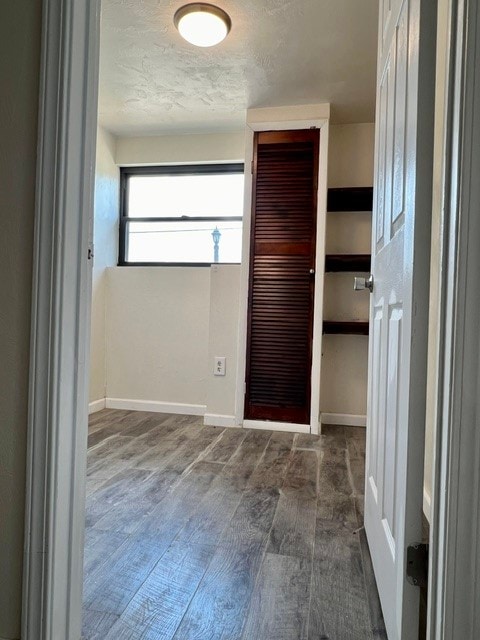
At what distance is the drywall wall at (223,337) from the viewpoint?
289 centimetres

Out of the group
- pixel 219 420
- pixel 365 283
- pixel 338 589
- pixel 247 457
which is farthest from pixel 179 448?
pixel 365 283

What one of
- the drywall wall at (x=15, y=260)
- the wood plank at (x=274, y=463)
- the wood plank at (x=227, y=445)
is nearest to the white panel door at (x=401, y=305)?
the wood plank at (x=274, y=463)

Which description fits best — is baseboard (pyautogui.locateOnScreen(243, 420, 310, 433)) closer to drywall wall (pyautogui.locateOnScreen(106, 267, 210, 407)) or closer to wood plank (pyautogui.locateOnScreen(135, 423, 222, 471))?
wood plank (pyautogui.locateOnScreen(135, 423, 222, 471))

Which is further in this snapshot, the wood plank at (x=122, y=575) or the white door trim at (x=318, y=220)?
the white door trim at (x=318, y=220)

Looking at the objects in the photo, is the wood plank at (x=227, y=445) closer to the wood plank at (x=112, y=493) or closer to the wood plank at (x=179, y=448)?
the wood plank at (x=179, y=448)

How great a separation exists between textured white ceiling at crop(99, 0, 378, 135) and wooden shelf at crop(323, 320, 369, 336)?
1495mm

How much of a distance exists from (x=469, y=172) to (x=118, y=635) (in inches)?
48.8

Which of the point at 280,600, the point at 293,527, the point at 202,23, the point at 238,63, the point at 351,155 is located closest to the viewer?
the point at 280,600

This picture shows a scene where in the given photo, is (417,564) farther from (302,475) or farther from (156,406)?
(156,406)

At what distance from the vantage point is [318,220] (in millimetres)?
2738

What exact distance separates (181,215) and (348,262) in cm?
143

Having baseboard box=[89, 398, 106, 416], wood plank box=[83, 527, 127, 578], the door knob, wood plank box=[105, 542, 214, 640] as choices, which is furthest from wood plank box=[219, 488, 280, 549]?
baseboard box=[89, 398, 106, 416]

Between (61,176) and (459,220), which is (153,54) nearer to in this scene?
(61,176)

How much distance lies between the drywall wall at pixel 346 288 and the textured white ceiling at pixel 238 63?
Result: 0.18 metres
